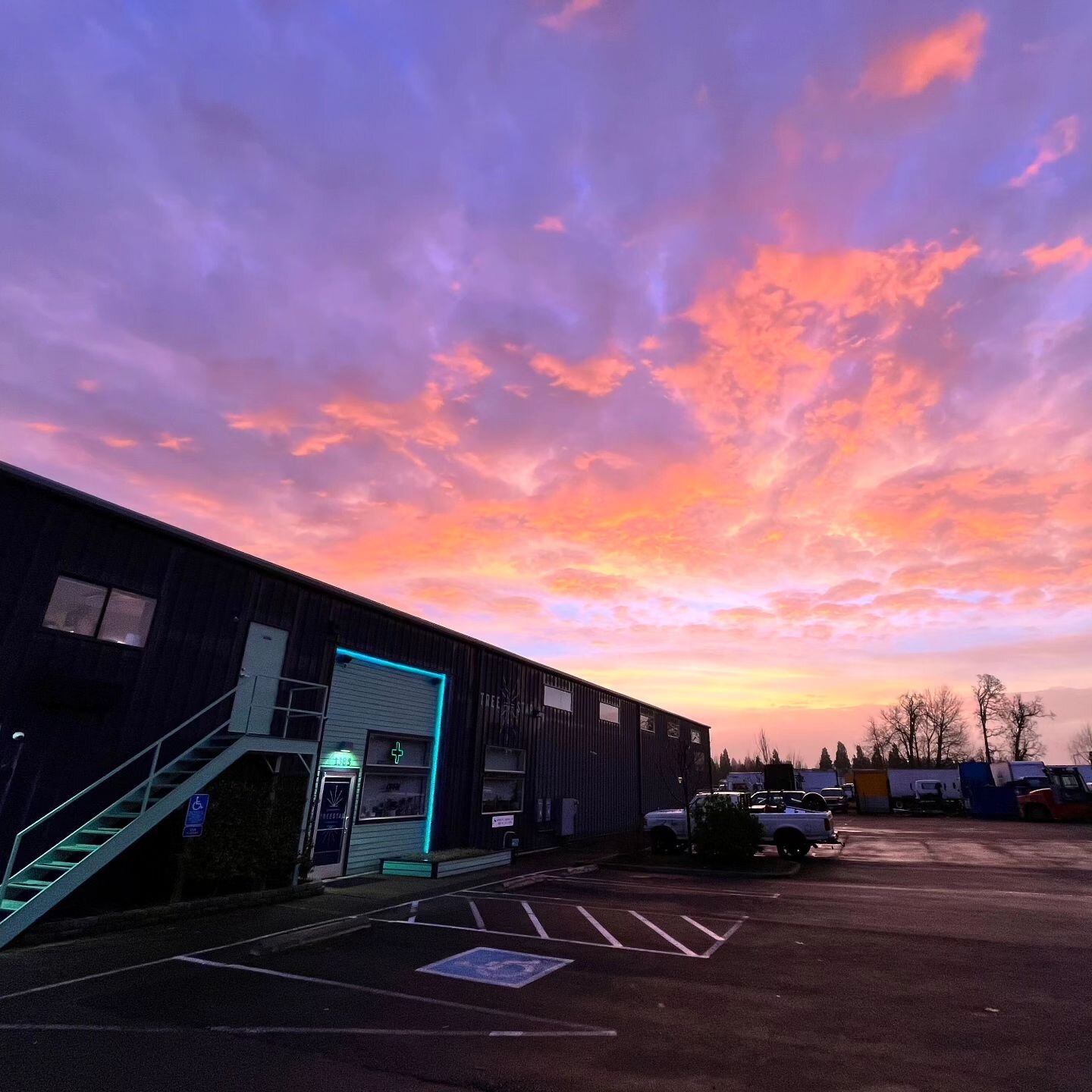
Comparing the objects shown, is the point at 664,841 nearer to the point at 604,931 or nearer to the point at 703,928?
the point at 703,928

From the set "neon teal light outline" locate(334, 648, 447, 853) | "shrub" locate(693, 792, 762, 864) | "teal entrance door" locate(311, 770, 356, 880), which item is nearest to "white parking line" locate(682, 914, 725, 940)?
"shrub" locate(693, 792, 762, 864)

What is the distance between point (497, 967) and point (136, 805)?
7.86 meters

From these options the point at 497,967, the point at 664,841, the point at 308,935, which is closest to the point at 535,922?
the point at 497,967

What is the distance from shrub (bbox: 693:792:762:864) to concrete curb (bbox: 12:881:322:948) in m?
12.8

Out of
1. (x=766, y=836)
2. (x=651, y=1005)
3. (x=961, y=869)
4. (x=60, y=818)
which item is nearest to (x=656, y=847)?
(x=766, y=836)

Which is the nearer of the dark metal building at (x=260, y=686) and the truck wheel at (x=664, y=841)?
the dark metal building at (x=260, y=686)

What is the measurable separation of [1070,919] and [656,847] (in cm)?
1394

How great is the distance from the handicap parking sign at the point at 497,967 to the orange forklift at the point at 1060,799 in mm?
42947

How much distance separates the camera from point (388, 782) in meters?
19.0

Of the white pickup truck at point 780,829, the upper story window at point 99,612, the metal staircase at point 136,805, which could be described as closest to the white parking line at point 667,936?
the metal staircase at point 136,805

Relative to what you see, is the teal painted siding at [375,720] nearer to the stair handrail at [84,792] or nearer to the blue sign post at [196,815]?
the stair handrail at [84,792]

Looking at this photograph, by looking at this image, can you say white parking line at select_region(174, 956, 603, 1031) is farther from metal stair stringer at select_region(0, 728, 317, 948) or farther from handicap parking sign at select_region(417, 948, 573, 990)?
metal stair stringer at select_region(0, 728, 317, 948)

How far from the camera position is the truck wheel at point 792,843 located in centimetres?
2202

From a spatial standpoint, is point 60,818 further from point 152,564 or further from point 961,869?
point 961,869
